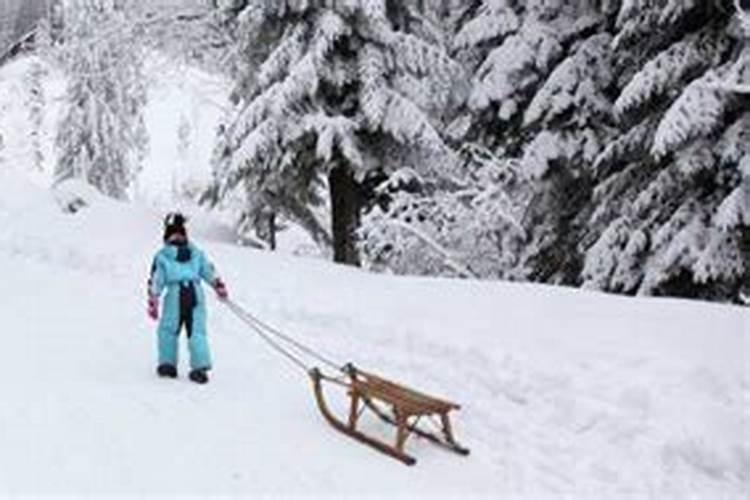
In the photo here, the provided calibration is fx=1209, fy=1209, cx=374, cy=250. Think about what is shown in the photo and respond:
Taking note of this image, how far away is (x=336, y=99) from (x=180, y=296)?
→ 24.9 feet

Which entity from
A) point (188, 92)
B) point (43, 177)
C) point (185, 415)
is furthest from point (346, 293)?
point (43, 177)

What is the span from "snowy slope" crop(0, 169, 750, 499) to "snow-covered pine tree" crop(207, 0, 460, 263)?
8.82 ft

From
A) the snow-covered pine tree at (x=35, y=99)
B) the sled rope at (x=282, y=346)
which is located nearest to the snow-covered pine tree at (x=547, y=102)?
the sled rope at (x=282, y=346)

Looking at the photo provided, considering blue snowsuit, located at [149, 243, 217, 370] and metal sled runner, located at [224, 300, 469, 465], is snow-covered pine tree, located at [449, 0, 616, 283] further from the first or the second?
metal sled runner, located at [224, 300, 469, 465]

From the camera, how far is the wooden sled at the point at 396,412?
8.94 meters

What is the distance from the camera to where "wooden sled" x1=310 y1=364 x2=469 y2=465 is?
8.94 m

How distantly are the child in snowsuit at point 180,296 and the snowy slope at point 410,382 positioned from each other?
25 cm

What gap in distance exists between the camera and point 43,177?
76562 millimetres

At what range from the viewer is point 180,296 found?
10930mm

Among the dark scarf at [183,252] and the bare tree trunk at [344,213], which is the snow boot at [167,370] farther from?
the bare tree trunk at [344,213]

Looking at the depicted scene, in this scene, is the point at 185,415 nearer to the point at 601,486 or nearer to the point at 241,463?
the point at 241,463

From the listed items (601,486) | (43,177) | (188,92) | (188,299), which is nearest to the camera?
(601,486)

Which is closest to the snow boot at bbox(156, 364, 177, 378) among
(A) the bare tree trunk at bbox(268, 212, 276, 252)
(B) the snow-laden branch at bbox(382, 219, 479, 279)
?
(B) the snow-laden branch at bbox(382, 219, 479, 279)

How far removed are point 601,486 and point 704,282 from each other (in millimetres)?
5488
